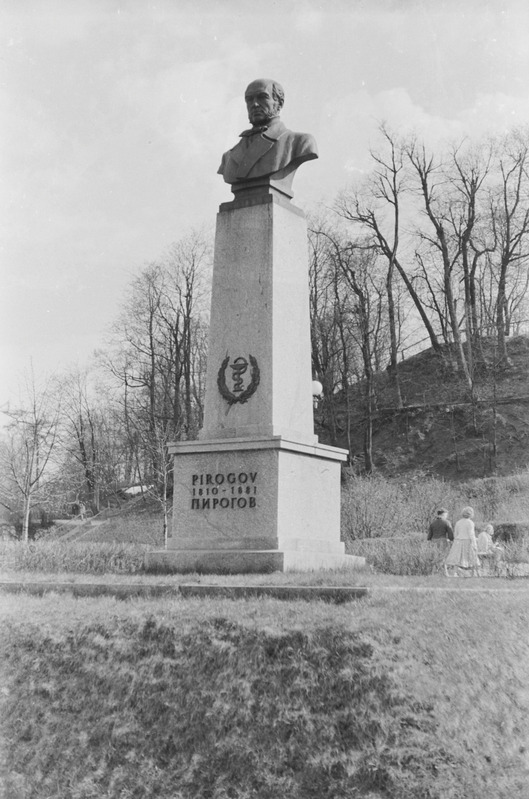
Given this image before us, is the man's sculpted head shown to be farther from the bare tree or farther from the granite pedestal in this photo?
the bare tree

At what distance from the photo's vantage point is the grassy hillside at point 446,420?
29906 millimetres

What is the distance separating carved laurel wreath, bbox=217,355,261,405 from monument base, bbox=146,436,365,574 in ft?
2.15

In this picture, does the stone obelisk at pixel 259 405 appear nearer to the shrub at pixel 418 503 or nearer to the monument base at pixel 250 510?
the monument base at pixel 250 510

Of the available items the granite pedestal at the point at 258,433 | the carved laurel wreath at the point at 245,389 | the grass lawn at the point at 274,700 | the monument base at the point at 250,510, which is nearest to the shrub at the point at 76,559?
the monument base at the point at 250,510

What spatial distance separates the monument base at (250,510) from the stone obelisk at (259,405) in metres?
0.01

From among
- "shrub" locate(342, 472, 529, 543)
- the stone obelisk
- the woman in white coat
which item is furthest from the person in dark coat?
the stone obelisk

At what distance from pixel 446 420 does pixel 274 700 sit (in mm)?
28525

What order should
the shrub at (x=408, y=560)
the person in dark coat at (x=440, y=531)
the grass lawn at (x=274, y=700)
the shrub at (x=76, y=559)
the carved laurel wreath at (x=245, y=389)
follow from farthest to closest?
1. the person in dark coat at (x=440, y=531)
2. the shrub at (x=76, y=559)
3. the shrub at (x=408, y=560)
4. the carved laurel wreath at (x=245, y=389)
5. the grass lawn at (x=274, y=700)

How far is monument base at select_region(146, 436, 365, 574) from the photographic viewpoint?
9242 millimetres

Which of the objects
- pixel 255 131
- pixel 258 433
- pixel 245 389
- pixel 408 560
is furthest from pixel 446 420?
pixel 258 433

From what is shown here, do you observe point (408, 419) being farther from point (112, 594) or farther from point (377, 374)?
point (112, 594)

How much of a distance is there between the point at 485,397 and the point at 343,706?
2952 centimetres

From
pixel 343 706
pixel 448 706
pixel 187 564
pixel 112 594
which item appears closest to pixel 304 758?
pixel 343 706

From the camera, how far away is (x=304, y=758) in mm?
5043
